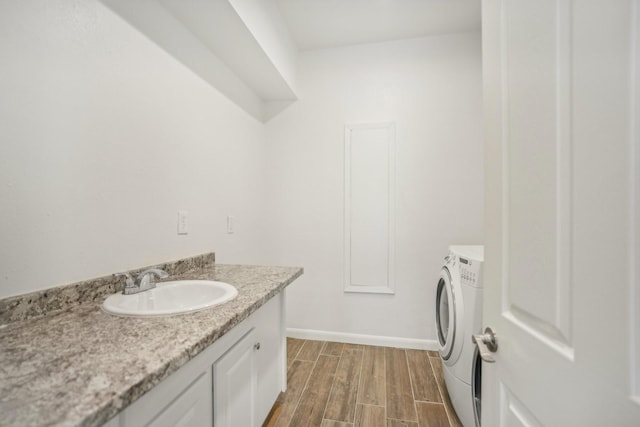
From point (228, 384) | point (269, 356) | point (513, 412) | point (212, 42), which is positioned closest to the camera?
point (513, 412)

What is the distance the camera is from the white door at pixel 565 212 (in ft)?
1.15

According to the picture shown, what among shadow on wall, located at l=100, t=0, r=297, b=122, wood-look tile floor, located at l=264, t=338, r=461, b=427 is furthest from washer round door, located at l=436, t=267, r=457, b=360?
shadow on wall, located at l=100, t=0, r=297, b=122

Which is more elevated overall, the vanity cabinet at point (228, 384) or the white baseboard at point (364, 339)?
the vanity cabinet at point (228, 384)

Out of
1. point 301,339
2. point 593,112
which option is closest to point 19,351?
point 593,112

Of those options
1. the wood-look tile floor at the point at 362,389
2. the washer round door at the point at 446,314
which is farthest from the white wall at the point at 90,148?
the washer round door at the point at 446,314

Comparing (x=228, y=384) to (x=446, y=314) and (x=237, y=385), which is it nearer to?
(x=237, y=385)

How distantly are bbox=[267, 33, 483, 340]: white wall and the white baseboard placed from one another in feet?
0.13

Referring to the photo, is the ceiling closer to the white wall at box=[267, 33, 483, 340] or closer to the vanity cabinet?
the white wall at box=[267, 33, 483, 340]

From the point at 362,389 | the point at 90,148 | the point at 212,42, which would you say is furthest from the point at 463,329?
the point at 212,42

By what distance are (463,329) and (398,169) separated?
1402 millimetres

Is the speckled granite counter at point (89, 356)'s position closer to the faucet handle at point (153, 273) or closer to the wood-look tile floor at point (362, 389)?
the faucet handle at point (153, 273)

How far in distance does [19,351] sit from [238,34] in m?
1.71

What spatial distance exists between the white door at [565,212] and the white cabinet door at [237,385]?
2.84ft

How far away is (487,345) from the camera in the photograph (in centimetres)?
69
